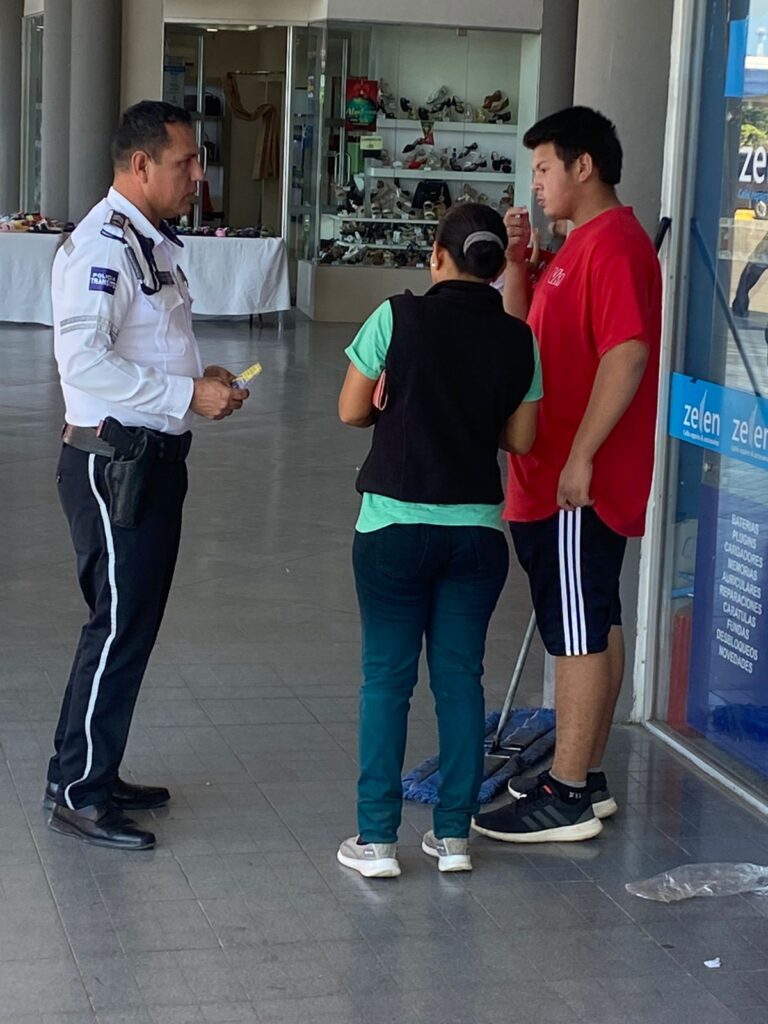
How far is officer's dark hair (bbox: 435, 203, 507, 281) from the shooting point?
3.52 m

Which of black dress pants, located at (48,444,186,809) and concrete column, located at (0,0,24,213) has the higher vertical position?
concrete column, located at (0,0,24,213)

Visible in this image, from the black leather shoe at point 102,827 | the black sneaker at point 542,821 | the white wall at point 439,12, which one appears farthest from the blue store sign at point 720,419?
the white wall at point 439,12

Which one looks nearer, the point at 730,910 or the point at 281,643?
the point at 730,910

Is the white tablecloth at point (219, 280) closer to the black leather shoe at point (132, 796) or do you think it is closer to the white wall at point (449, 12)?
the white wall at point (449, 12)

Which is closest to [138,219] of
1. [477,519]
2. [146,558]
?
[146,558]

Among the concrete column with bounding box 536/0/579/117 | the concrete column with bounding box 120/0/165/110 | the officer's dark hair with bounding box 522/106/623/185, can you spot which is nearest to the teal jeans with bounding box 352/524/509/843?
the officer's dark hair with bounding box 522/106/623/185

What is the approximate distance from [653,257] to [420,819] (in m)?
1.59

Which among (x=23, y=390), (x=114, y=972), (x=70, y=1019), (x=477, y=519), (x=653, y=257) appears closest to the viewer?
(x=70, y=1019)

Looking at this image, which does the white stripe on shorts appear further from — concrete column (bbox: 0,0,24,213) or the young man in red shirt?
concrete column (bbox: 0,0,24,213)

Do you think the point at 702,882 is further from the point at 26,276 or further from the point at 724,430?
the point at 26,276

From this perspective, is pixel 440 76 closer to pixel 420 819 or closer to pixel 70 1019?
pixel 420 819

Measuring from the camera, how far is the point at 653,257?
3.96m

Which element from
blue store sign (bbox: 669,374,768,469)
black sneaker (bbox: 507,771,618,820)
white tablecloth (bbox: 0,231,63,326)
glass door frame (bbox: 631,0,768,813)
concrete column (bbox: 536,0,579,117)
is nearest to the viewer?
black sneaker (bbox: 507,771,618,820)

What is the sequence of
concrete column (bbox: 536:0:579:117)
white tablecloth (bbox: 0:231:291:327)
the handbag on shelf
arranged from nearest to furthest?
white tablecloth (bbox: 0:231:291:327) → concrete column (bbox: 536:0:579:117) → the handbag on shelf
